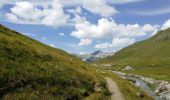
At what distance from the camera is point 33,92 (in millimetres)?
34438

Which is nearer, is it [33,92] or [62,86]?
[33,92]

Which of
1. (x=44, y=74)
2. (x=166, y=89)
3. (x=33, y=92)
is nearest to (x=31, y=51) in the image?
(x=44, y=74)

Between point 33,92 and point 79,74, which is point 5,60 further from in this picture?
point 79,74

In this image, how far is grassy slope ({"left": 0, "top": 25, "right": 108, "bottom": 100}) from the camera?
33.8m

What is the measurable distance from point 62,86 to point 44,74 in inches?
98.5

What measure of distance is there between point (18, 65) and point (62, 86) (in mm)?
5600

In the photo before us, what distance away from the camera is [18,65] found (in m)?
38.1

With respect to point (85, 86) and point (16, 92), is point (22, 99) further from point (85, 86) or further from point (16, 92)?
point (85, 86)

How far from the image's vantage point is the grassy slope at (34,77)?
33750 millimetres

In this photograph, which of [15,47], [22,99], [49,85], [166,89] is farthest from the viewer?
[166,89]

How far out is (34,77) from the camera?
37.2m

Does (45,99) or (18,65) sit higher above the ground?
(18,65)

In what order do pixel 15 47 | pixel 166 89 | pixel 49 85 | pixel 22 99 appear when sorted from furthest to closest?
1. pixel 166 89
2. pixel 15 47
3. pixel 49 85
4. pixel 22 99

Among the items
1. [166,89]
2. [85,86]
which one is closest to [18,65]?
[85,86]
